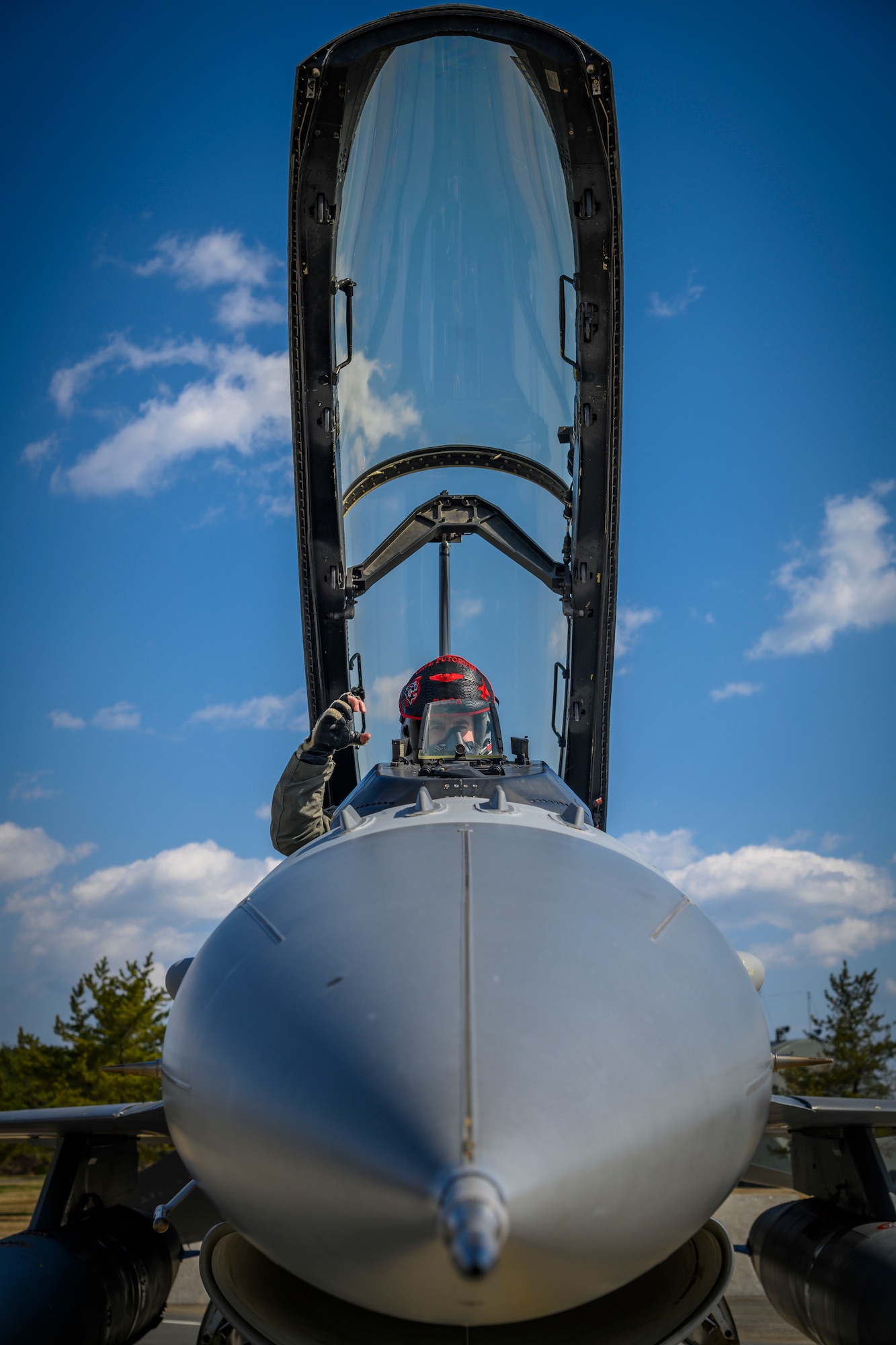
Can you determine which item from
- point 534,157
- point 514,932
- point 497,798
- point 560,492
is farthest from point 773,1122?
point 534,157

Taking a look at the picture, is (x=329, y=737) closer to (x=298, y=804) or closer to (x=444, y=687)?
(x=298, y=804)

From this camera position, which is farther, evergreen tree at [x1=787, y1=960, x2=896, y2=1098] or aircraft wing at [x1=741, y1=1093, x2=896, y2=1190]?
evergreen tree at [x1=787, y1=960, x2=896, y2=1098]

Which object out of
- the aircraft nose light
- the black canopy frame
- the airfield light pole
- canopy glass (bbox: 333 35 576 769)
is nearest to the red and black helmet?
canopy glass (bbox: 333 35 576 769)

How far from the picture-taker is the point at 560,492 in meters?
6.08

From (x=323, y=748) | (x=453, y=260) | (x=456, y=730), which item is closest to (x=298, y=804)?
(x=323, y=748)

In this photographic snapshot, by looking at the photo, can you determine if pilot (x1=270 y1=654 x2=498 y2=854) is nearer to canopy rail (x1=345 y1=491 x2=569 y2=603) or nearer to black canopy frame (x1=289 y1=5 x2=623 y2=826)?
black canopy frame (x1=289 y1=5 x2=623 y2=826)

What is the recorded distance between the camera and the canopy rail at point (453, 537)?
19.6ft

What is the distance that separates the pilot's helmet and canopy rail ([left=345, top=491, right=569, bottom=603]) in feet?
2.87

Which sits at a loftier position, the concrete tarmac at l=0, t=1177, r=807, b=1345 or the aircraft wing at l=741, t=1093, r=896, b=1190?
the aircraft wing at l=741, t=1093, r=896, b=1190

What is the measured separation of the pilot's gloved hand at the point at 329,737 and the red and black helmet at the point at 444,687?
1.30 feet

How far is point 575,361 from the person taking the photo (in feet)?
17.8

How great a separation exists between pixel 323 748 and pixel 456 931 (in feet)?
11.0

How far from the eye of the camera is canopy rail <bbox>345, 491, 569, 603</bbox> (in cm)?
599

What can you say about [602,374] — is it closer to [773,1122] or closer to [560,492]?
[560,492]
